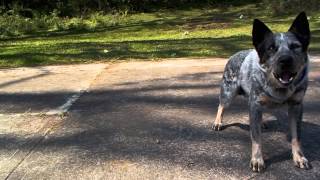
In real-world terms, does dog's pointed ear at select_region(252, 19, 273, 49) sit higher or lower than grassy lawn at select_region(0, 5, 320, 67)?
higher

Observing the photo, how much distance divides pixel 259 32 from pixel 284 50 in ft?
0.91

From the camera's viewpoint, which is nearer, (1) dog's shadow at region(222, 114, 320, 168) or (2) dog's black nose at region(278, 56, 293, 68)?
(2) dog's black nose at region(278, 56, 293, 68)

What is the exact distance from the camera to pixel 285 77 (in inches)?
160

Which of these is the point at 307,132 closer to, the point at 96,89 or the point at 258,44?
the point at 258,44

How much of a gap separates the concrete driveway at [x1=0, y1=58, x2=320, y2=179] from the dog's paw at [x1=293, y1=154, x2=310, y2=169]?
0.22ft

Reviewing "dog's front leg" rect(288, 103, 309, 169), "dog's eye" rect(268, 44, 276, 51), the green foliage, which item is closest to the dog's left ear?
"dog's eye" rect(268, 44, 276, 51)

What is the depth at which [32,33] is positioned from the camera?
66.9ft

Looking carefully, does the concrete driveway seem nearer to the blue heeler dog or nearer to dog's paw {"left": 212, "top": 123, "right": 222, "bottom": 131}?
dog's paw {"left": 212, "top": 123, "right": 222, "bottom": 131}

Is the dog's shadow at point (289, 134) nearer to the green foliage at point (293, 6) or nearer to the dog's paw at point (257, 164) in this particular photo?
the dog's paw at point (257, 164)

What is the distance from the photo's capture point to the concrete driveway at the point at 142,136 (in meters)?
4.57

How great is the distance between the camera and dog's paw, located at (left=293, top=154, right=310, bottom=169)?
4.43m

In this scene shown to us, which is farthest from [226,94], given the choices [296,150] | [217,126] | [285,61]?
[285,61]

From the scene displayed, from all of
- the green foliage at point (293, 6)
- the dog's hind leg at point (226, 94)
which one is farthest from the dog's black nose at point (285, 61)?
the green foliage at point (293, 6)

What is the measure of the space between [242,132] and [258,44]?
4.88 ft
